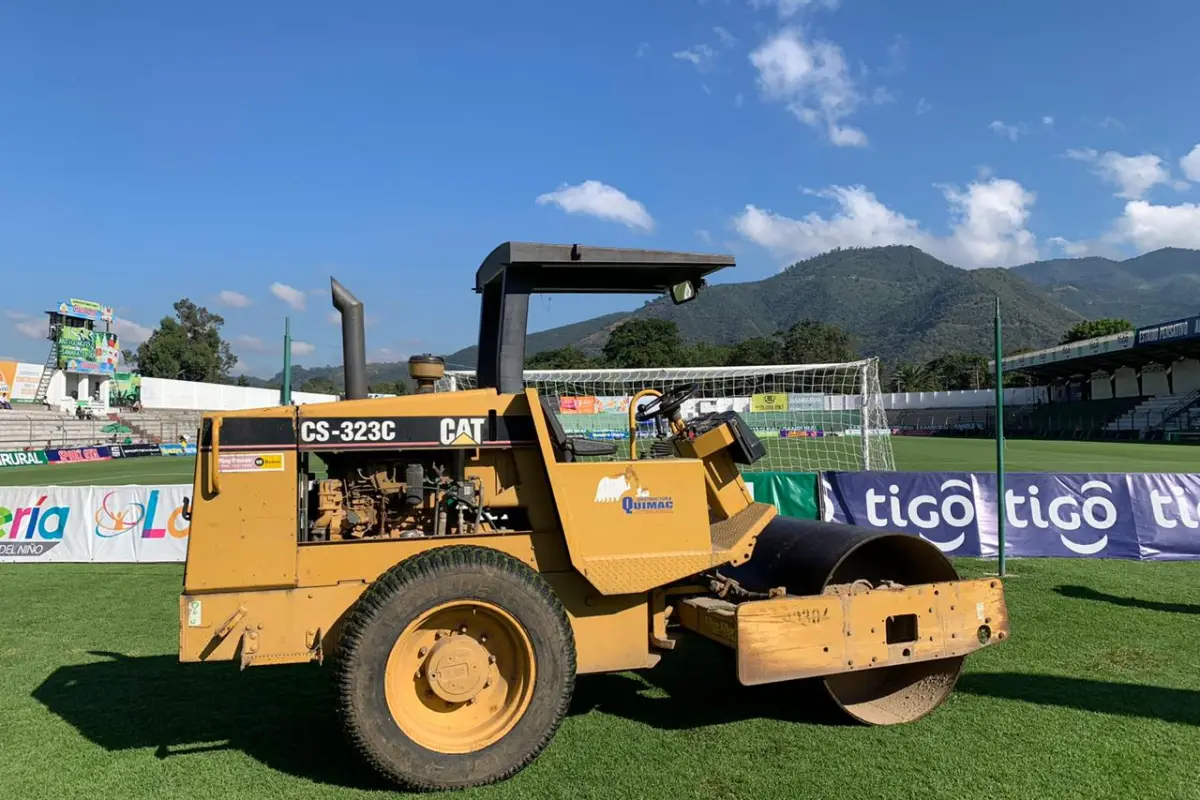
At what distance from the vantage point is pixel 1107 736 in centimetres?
446

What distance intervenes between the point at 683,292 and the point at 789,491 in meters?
7.56

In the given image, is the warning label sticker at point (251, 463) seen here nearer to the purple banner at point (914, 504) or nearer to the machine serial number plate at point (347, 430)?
the machine serial number plate at point (347, 430)

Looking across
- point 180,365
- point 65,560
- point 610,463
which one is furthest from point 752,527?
point 180,365

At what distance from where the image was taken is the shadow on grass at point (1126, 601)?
24.5ft

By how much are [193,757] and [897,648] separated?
13.0ft

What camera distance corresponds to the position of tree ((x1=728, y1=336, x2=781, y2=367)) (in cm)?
10675

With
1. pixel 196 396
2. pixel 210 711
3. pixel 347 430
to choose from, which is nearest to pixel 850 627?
pixel 347 430

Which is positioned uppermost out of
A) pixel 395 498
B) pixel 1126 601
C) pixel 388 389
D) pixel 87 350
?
pixel 87 350

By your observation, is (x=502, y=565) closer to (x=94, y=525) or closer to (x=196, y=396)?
(x=94, y=525)

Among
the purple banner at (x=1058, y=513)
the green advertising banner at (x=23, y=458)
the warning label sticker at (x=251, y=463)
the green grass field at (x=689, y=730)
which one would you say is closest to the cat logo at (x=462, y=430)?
the warning label sticker at (x=251, y=463)

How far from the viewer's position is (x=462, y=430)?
4301 mm

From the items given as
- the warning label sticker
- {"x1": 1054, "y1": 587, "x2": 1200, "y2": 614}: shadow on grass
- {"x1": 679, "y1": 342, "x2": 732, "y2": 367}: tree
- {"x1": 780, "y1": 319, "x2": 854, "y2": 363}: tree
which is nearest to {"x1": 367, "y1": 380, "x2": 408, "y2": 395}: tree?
the warning label sticker

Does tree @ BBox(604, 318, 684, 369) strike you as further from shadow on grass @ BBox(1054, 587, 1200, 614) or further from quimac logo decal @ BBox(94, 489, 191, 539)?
shadow on grass @ BBox(1054, 587, 1200, 614)

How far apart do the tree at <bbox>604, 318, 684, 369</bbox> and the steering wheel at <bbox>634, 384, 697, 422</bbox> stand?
84.0 m
